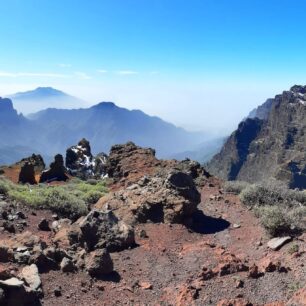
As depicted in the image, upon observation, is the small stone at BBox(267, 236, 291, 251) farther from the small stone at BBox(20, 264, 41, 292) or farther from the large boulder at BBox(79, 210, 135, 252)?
the small stone at BBox(20, 264, 41, 292)

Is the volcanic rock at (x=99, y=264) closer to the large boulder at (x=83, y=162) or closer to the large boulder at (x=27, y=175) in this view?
the large boulder at (x=27, y=175)

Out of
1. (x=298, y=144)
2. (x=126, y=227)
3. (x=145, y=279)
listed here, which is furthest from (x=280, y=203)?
(x=298, y=144)

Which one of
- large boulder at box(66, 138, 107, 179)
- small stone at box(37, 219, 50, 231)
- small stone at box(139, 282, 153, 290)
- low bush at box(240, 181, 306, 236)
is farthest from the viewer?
large boulder at box(66, 138, 107, 179)

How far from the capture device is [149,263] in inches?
486

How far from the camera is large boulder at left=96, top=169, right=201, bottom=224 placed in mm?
16188

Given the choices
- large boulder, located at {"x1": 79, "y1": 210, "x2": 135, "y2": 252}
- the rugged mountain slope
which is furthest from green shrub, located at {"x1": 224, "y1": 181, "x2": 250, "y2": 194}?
the rugged mountain slope

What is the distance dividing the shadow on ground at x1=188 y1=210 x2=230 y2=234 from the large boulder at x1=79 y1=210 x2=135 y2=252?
293 cm

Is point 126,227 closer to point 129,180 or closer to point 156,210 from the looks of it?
point 156,210

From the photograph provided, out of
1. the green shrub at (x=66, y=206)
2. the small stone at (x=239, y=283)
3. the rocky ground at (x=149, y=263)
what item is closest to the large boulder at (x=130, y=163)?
the green shrub at (x=66, y=206)

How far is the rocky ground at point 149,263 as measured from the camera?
9.73m

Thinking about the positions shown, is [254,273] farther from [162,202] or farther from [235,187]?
[235,187]

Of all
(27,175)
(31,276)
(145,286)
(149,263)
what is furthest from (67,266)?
(27,175)

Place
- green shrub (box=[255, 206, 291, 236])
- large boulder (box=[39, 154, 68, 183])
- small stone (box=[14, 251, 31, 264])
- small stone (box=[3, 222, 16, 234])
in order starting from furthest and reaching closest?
1. large boulder (box=[39, 154, 68, 183])
2. small stone (box=[3, 222, 16, 234])
3. green shrub (box=[255, 206, 291, 236])
4. small stone (box=[14, 251, 31, 264])

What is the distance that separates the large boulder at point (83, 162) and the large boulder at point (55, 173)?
4.92 m
